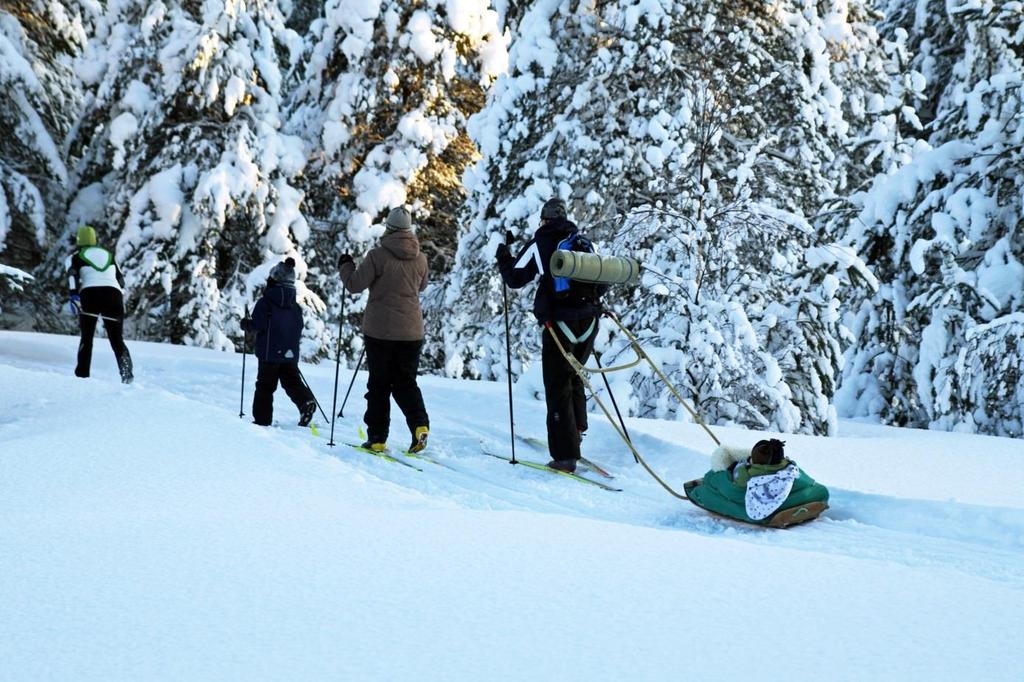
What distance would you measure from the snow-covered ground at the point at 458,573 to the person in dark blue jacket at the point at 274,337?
1555 mm

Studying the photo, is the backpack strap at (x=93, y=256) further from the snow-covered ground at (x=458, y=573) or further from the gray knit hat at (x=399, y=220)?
the gray knit hat at (x=399, y=220)

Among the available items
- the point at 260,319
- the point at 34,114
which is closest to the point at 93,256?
the point at 260,319

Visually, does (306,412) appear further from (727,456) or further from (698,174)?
(698,174)

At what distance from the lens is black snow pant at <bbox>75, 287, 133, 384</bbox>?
998 centimetres

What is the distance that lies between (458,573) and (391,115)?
17096 mm

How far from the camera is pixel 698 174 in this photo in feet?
36.0

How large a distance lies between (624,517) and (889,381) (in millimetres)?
8495

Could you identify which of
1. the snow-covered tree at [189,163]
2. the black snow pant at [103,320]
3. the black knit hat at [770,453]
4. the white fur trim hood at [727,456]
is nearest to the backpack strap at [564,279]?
the white fur trim hood at [727,456]

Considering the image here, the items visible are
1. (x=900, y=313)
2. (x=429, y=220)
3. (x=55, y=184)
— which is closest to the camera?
(x=900, y=313)

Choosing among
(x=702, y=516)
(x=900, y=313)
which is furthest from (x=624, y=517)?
(x=900, y=313)

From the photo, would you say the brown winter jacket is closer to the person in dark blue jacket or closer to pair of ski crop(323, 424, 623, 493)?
pair of ski crop(323, 424, 623, 493)

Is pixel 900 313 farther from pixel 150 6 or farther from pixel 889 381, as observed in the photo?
pixel 150 6

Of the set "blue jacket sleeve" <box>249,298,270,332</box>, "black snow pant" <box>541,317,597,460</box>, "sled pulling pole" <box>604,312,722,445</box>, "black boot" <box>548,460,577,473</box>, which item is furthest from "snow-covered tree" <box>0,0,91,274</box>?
"sled pulling pole" <box>604,312,722,445</box>

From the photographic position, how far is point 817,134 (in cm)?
1259
